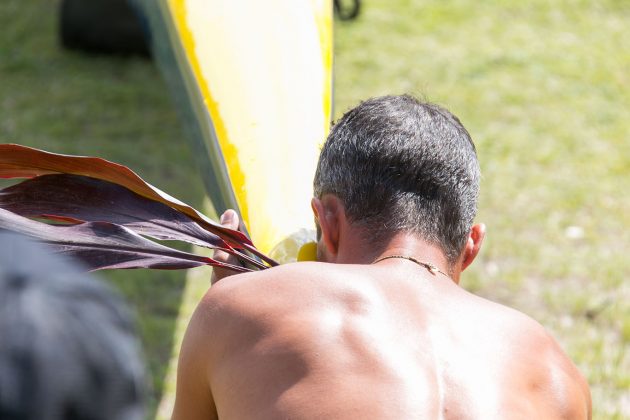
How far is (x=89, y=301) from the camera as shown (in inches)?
37.0

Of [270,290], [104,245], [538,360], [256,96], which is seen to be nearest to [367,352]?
[270,290]

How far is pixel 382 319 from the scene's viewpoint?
178cm

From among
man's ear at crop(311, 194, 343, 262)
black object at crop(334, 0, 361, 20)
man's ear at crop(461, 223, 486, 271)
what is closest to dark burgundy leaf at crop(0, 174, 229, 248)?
man's ear at crop(311, 194, 343, 262)

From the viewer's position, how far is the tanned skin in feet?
5.55

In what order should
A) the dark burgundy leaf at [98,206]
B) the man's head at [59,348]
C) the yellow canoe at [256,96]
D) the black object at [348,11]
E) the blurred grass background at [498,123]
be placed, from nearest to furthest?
the man's head at [59,348]
the dark burgundy leaf at [98,206]
the yellow canoe at [256,96]
the blurred grass background at [498,123]
the black object at [348,11]

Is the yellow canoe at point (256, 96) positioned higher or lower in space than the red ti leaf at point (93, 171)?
lower

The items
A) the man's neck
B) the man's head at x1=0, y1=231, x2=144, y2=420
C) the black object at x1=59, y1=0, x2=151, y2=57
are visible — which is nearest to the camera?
the man's head at x1=0, y1=231, x2=144, y2=420

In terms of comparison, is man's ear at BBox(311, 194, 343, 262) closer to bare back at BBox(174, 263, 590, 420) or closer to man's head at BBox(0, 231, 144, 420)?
bare back at BBox(174, 263, 590, 420)

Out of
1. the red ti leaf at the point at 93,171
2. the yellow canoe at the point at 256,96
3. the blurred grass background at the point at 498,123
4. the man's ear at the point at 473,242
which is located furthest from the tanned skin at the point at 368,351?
the blurred grass background at the point at 498,123

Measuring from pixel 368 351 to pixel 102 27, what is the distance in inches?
200

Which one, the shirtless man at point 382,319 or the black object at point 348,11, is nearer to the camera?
the shirtless man at point 382,319

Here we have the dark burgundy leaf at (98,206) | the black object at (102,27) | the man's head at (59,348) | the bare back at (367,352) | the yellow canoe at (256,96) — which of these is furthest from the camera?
the black object at (102,27)

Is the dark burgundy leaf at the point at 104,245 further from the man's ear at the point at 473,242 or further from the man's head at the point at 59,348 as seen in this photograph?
the man's head at the point at 59,348

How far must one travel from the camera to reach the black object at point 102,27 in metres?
6.39
